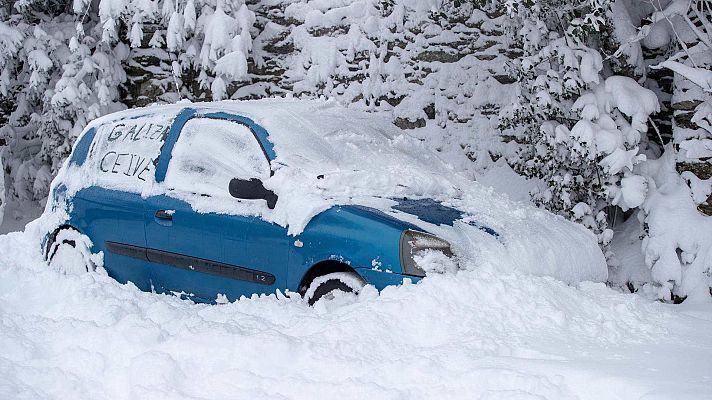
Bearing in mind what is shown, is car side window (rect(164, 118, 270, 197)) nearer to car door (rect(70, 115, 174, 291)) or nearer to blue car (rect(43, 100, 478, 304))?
blue car (rect(43, 100, 478, 304))

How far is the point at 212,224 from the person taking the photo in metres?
4.27

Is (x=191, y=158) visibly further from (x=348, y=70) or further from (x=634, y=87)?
(x=348, y=70)

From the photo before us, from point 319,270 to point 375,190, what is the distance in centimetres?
70

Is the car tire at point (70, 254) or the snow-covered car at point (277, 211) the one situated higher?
the snow-covered car at point (277, 211)

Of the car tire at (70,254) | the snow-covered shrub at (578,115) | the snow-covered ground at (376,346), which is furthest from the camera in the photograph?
the snow-covered shrub at (578,115)

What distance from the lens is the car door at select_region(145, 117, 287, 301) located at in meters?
4.07

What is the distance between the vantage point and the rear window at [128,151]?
489cm

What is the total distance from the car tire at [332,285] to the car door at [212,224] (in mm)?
242

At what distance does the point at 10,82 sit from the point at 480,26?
7.57 metres

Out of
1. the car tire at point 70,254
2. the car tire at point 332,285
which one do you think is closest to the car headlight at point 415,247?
the car tire at point 332,285

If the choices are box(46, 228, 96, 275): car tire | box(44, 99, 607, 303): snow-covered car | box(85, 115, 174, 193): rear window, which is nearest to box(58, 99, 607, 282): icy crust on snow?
box(44, 99, 607, 303): snow-covered car

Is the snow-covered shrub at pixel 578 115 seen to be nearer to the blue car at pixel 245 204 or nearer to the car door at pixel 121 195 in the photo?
the blue car at pixel 245 204

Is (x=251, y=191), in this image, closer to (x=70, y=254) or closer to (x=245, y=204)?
(x=245, y=204)

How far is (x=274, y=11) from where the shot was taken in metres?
10.0
